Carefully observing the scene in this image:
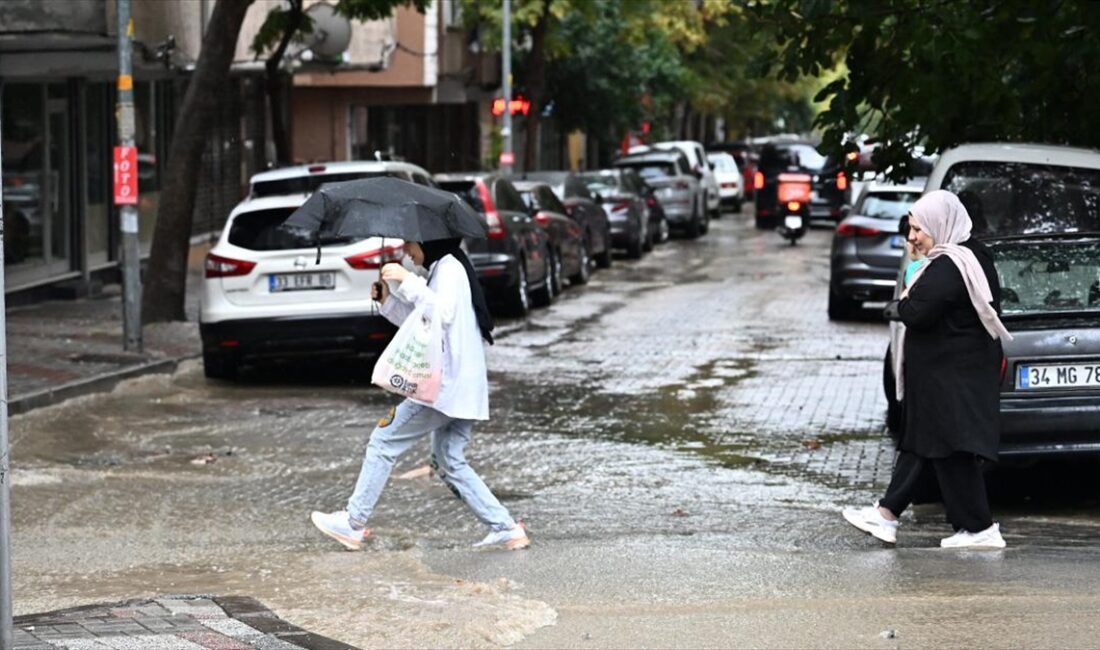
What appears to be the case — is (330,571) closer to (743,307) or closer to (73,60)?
(73,60)

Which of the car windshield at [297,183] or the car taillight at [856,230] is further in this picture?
the car taillight at [856,230]

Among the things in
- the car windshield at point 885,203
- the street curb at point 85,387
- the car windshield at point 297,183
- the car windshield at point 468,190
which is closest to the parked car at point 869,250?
the car windshield at point 885,203

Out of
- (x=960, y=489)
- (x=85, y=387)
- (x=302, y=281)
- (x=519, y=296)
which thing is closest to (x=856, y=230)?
(x=519, y=296)

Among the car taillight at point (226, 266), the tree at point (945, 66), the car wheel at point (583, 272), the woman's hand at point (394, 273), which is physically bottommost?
the car wheel at point (583, 272)

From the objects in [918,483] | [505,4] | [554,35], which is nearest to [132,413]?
[918,483]

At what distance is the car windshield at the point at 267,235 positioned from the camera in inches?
630

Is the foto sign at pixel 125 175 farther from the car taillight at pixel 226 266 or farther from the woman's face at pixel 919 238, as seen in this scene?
the woman's face at pixel 919 238

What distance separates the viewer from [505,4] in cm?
3725

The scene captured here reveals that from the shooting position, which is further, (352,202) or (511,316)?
(511,316)

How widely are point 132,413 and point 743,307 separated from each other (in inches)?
418

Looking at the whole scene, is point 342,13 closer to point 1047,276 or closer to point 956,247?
point 1047,276

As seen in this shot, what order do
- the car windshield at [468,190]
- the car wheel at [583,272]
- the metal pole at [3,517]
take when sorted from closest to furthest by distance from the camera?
the metal pole at [3,517], the car windshield at [468,190], the car wheel at [583,272]

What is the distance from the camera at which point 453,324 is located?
29.1 feet

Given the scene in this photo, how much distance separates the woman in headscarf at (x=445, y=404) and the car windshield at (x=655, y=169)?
102ft
